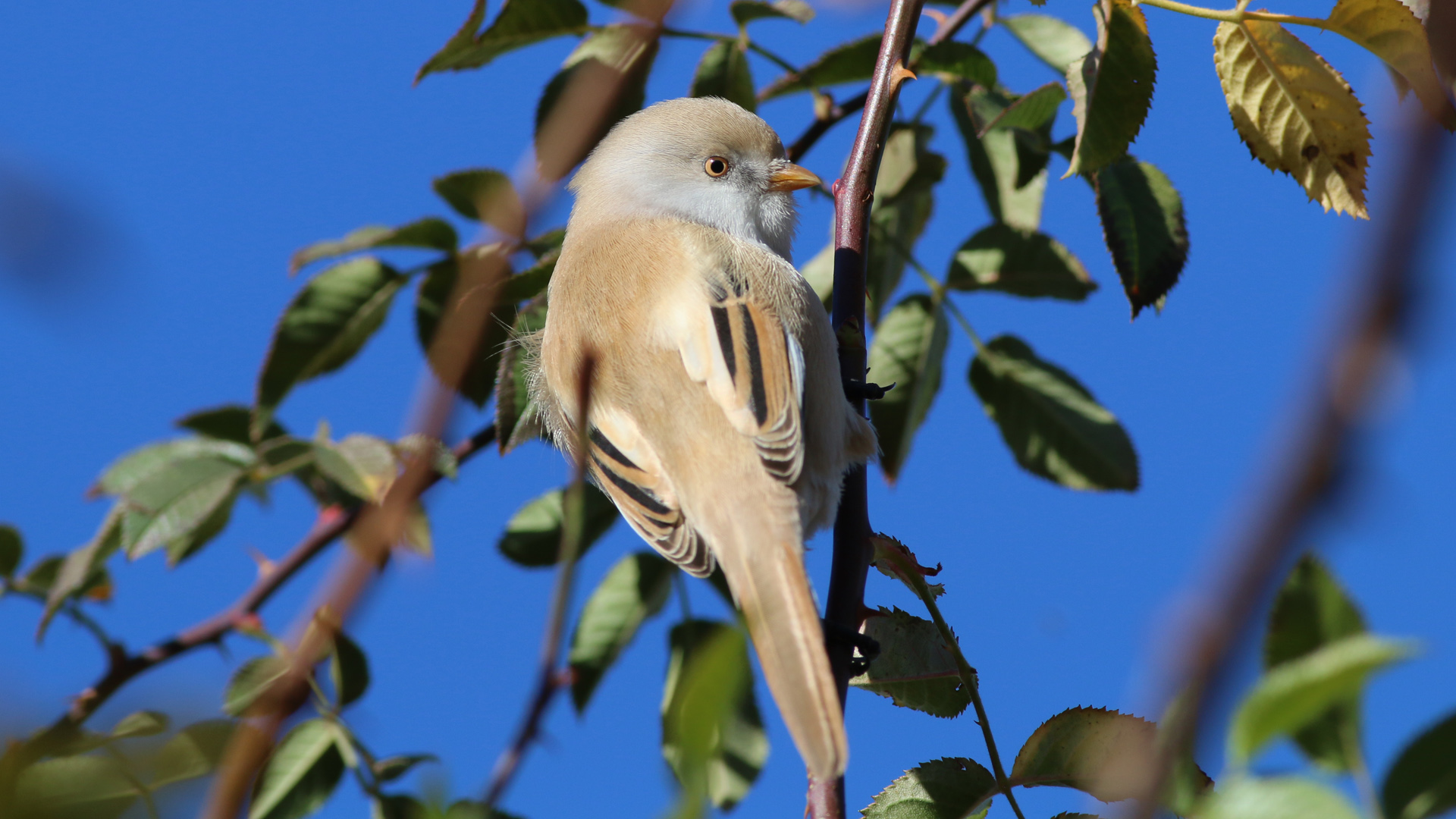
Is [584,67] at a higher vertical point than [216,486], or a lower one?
higher

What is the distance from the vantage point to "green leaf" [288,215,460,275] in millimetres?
3049

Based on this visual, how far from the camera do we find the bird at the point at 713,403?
2.66m

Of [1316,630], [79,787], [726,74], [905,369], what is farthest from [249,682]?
[1316,630]

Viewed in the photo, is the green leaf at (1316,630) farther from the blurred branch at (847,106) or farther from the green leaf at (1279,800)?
the blurred branch at (847,106)

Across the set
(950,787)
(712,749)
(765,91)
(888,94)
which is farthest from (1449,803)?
(765,91)

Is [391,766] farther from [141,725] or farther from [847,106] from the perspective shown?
[847,106]

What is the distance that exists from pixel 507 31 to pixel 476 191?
1.34ft

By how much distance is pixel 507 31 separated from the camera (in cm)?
305

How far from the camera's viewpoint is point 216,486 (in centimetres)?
277

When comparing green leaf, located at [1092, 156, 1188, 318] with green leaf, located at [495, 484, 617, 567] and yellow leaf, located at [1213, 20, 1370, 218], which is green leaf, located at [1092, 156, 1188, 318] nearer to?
yellow leaf, located at [1213, 20, 1370, 218]

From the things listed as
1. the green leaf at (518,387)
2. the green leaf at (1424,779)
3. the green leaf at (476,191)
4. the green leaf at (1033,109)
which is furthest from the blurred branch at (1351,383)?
the green leaf at (476,191)

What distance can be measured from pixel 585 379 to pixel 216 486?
2.21 m

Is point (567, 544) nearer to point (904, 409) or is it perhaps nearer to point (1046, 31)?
point (904, 409)

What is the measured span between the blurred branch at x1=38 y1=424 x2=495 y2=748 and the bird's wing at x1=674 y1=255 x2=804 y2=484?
58cm
